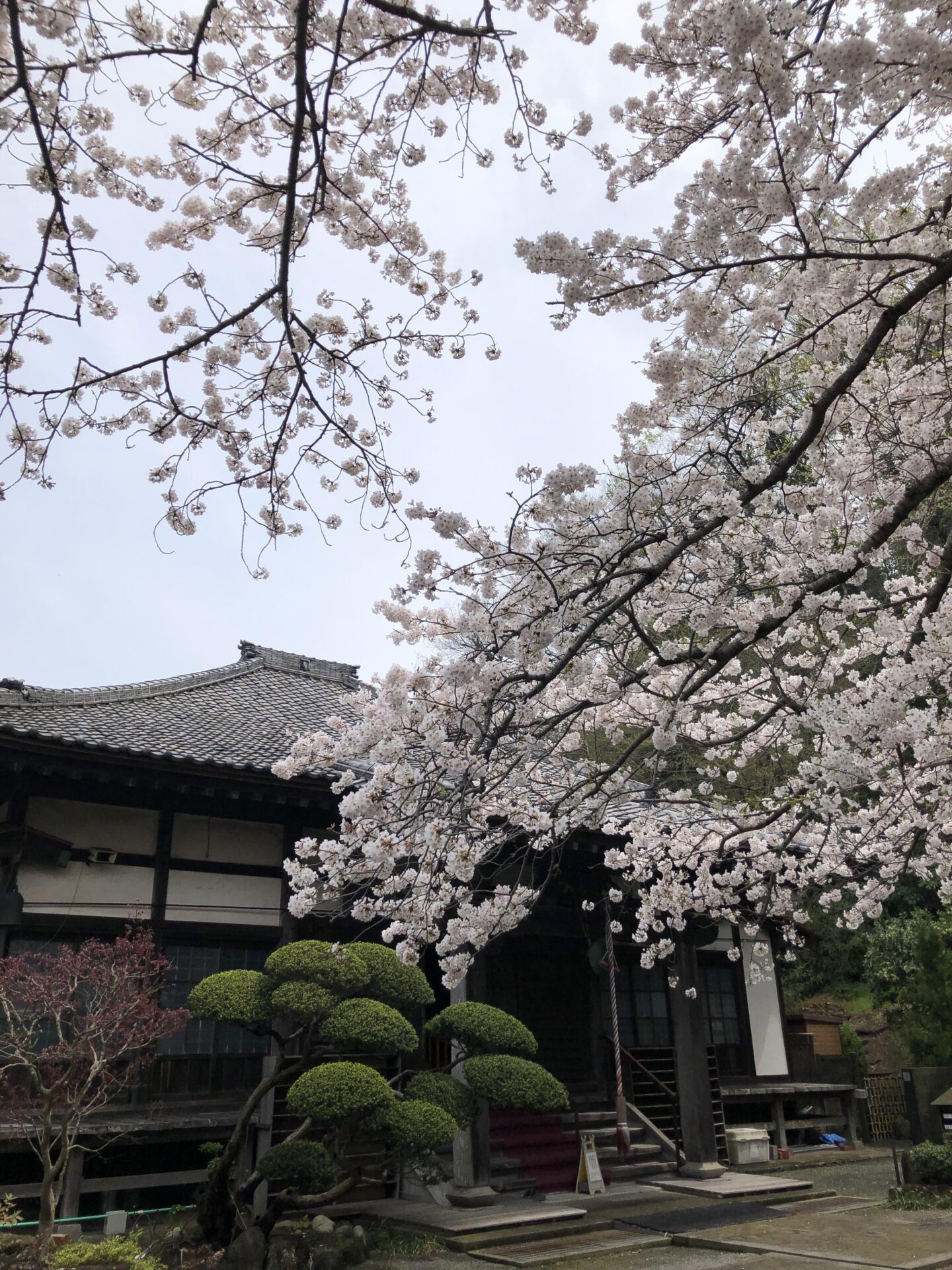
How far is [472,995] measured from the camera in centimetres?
891

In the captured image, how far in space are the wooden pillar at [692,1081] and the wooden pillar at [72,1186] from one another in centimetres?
571

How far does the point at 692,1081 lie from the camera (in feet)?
32.5

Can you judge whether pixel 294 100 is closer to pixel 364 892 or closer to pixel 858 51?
pixel 858 51

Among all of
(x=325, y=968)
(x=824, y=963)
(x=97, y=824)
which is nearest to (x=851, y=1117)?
(x=824, y=963)

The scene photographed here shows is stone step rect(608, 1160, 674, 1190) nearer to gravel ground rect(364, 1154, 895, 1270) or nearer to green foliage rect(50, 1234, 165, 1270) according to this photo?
gravel ground rect(364, 1154, 895, 1270)

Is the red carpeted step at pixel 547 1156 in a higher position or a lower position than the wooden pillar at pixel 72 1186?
lower

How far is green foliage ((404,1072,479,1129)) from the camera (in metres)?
7.12

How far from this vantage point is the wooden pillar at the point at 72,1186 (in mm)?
7238

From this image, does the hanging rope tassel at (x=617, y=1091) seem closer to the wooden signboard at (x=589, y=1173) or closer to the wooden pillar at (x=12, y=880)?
the wooden signboard at (x=589, y=1173)

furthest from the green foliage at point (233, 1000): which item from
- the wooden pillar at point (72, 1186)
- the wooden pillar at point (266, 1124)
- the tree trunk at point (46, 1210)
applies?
the wooden pillar at point (72, 1186)

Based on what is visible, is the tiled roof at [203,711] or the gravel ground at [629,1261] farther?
the tiled roof at [203,711]

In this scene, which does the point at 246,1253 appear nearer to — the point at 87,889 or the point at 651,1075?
the point at 87,889

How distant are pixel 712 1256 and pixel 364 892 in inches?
148

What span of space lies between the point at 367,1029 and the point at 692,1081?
15.7ft
